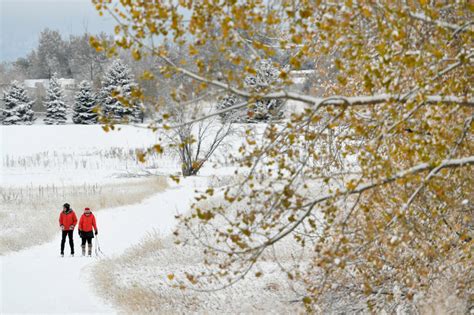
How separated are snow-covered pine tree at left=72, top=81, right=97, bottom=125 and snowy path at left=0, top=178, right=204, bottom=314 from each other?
36502mm

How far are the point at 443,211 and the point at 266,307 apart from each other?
169 inches

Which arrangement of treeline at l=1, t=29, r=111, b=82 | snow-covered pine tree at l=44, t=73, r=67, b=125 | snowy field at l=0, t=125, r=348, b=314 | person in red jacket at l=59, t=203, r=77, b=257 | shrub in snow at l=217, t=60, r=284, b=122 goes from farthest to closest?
treeline at l=1, t=29, r=111, b=82
snow-covered pine tree at l=44, t=73, r=67, b=125
person in red jacket at l=59, t=203, r=77, b=257
snowy field at l=0, t=125, r=348, b=314
shrub in snow at l=217, t=60, r=284, b=122

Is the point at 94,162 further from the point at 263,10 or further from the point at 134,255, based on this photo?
the point at 263,10

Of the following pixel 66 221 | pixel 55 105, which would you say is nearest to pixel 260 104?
pixel 66 221

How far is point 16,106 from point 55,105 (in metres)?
3.68

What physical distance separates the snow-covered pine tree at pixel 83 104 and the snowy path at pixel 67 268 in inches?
1437

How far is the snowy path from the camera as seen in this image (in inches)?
418

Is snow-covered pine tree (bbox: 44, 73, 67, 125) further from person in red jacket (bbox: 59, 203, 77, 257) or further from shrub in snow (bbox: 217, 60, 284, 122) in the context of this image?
shrub in snow (bbox: 217, 60, 284, 122)

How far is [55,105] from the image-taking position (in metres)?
59.9

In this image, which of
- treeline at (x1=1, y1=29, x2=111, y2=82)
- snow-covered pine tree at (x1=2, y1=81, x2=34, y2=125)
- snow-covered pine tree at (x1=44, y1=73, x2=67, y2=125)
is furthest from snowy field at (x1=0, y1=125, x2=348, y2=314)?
treeline at (x1=1, y1=29, x2=111, y2=82)

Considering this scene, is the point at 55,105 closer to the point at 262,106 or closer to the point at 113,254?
the point at 113,254

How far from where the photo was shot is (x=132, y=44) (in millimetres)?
4734

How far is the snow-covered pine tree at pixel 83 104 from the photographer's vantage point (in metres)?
56.6

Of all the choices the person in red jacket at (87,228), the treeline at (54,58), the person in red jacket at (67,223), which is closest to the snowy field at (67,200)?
the person in red jacket at (87,228)
